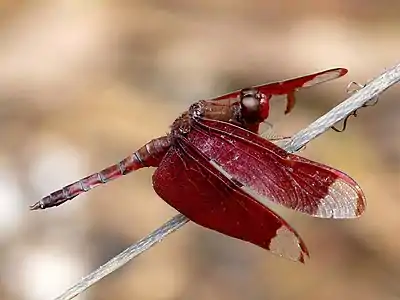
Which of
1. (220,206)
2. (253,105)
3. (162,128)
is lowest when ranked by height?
(162,128)

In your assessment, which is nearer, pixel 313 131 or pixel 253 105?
pixel 313 131

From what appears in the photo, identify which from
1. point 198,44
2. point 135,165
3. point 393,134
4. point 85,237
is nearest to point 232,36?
point 198,44

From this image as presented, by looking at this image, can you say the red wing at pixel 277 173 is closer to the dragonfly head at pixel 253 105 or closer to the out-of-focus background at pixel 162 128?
the dragonfly head at pixel 253 105

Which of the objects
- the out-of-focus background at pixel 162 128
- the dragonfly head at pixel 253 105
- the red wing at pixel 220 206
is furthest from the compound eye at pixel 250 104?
the out-of-focus background at pixel 162 128

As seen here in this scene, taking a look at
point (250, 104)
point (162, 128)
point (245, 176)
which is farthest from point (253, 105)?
point (162, 128)

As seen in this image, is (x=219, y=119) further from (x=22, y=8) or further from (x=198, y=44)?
(x=22, y=8)

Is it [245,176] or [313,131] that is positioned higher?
[313,131]

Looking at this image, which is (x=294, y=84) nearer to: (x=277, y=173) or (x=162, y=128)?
(x=277, y=173)

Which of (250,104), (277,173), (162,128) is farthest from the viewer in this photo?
(162,128)

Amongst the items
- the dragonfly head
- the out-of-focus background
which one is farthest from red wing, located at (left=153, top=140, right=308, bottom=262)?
the out-of-focus background
